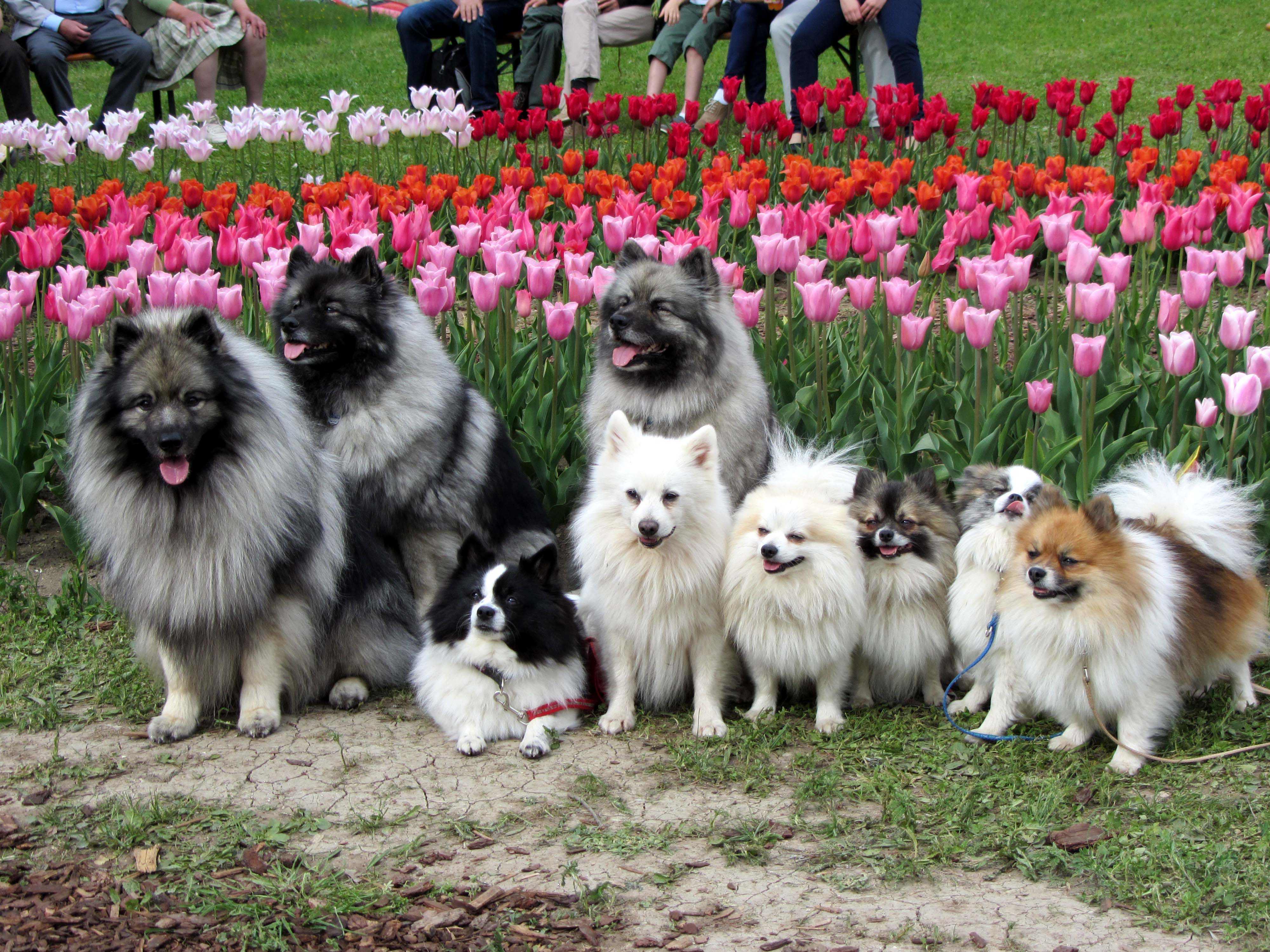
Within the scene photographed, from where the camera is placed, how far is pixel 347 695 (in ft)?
16.3

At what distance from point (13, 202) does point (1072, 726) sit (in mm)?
6052

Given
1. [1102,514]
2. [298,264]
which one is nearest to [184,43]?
[298,264]

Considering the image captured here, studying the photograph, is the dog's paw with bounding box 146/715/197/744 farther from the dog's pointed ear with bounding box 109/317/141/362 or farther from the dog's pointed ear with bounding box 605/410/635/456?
the dog's pointed ear with bounding box 605/410/635/456

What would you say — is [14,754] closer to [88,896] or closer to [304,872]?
[88,896]

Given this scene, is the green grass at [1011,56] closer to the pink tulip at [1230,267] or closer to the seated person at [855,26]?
the seated person at [855,26]

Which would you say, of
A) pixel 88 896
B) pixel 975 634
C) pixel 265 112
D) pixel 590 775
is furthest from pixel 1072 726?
pixel 265 112

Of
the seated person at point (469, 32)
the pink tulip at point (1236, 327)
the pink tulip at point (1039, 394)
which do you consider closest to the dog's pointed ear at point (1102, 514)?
the pink tulip at point (1039, 394)

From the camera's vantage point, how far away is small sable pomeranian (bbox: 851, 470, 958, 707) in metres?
4.60

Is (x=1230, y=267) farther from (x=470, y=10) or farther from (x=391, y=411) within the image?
(x=470, y=10)

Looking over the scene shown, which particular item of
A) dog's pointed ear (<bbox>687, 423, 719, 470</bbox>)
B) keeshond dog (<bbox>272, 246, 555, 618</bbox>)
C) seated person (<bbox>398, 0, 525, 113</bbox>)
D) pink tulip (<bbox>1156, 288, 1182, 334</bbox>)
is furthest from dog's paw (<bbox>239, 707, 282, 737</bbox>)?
seated person (<bbox>398, 0, 525, 113</bbox>)

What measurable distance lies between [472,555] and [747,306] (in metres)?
1.84

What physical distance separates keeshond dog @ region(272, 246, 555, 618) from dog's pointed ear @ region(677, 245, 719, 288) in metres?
1.06

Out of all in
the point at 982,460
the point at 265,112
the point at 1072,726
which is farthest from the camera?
the point at 265,112

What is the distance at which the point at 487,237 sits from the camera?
267 inches
